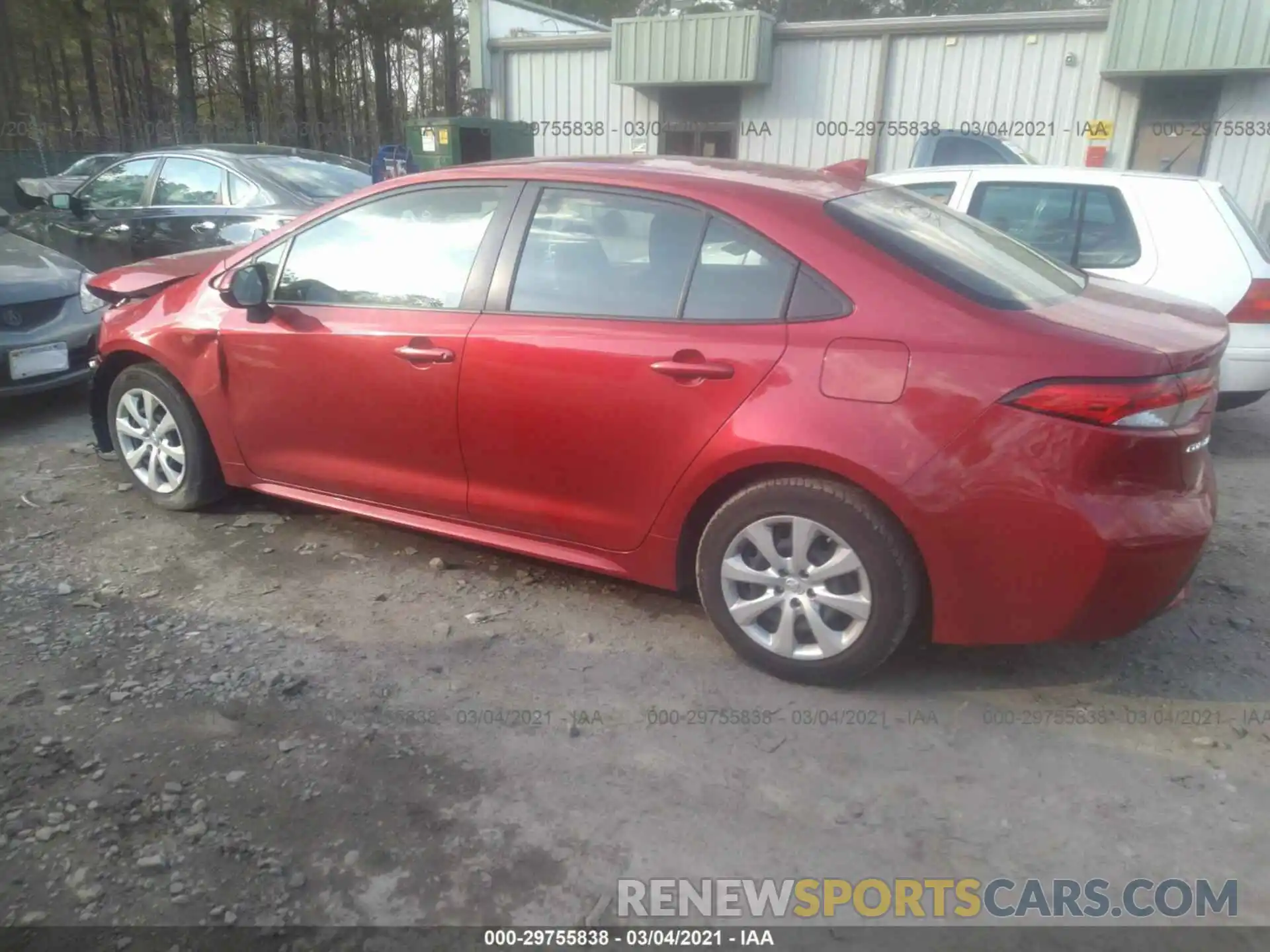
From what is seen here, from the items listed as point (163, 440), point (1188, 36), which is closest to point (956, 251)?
point (163, 440)

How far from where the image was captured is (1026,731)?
2936 mm

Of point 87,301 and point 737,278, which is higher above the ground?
point 737,278

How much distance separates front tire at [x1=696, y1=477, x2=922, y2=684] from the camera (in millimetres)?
2896

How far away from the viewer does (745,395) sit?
2982mm

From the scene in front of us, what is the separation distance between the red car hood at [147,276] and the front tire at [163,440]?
0.43 m

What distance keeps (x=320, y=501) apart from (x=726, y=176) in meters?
2.11

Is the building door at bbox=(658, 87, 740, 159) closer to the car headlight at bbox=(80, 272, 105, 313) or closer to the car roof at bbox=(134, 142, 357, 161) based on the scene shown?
the car roof at bbox=(134, 142, 357, 161)

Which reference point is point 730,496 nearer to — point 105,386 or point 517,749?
point 517,749

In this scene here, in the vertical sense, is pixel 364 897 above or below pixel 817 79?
below

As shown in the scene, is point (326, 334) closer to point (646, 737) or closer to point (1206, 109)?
point (646, 737)

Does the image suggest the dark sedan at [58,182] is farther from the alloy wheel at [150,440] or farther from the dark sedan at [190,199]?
the alloy wheel at [150,440]

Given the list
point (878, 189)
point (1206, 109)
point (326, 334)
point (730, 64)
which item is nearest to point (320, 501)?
point (326, 334)

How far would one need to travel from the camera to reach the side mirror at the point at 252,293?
149 inches

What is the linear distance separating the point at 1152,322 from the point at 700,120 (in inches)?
545
